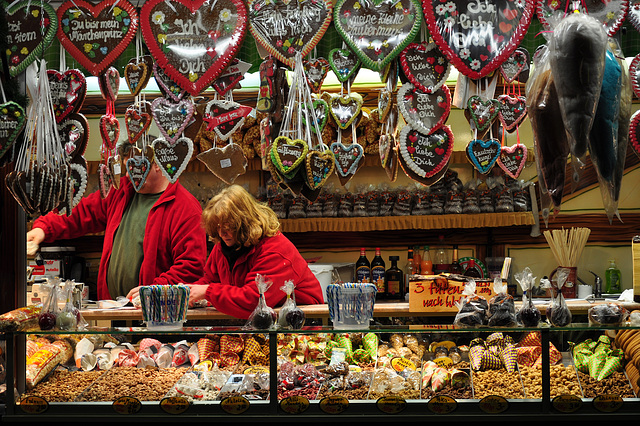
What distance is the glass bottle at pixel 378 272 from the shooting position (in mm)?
4691

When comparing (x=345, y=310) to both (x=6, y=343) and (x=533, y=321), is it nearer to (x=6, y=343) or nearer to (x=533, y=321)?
(x=533, y=321)

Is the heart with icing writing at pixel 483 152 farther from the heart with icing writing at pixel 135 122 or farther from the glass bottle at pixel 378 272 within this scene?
the glass bottle at pixel 378 272

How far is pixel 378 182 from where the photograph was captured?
5078 mm

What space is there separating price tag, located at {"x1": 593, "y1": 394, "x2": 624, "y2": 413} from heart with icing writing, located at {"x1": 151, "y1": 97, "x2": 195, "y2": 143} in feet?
5.60

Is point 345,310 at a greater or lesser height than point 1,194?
lesser

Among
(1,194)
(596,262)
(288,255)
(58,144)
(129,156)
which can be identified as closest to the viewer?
(58,144)

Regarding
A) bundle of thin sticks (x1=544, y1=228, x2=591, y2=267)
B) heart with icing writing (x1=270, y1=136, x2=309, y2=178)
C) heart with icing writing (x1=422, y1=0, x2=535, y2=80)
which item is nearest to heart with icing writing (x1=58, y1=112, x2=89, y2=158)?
heart with icing writing (x1=270, y1=136, x2=309, y2=178)

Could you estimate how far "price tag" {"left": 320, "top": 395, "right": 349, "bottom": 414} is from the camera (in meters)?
1.93

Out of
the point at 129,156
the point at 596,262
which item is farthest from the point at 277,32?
the point at 596,262

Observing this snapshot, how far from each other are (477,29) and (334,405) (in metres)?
1.40

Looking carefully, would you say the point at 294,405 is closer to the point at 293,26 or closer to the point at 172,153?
the point at 172,153

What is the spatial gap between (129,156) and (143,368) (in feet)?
2.82

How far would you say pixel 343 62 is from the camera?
2.36 meters

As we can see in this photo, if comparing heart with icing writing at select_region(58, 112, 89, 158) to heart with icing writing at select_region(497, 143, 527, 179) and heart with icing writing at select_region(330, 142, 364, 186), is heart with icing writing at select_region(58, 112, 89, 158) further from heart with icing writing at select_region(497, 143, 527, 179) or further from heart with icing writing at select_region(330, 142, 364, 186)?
heart with icing writing at select_region(497, 143, 527, 179)
